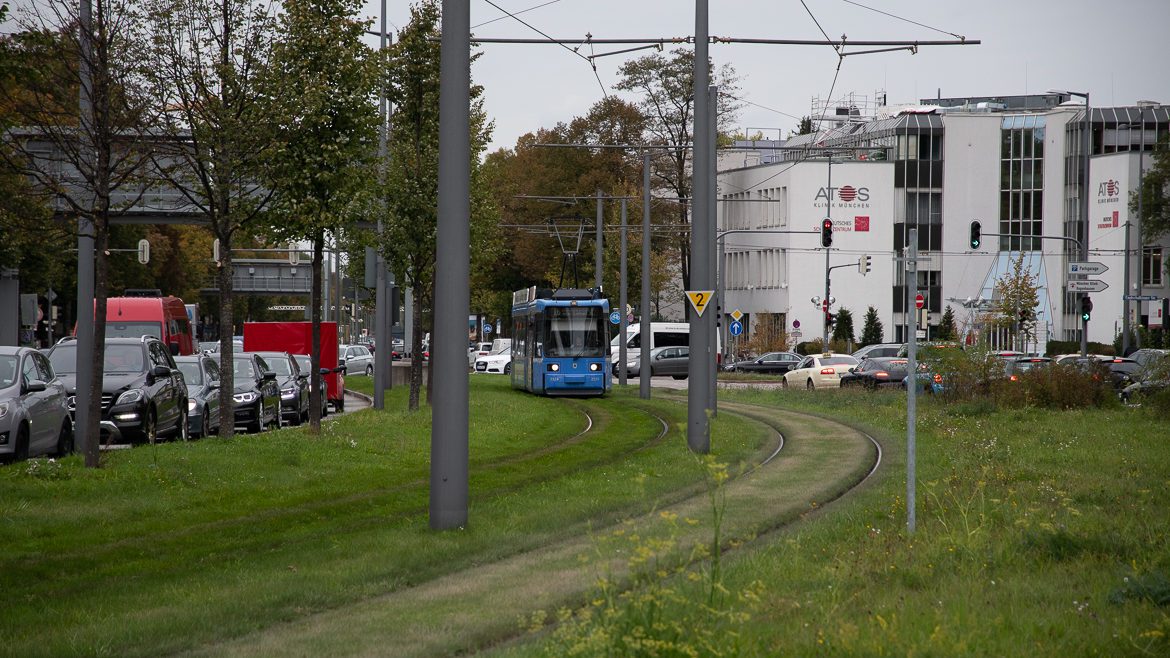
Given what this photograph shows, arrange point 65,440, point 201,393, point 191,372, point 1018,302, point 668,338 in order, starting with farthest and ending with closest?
point 668,338 < point 1018,302 < point 191,372 < point 201,393 < point 65,440

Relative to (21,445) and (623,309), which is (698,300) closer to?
(21,445)

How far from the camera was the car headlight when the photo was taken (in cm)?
2158

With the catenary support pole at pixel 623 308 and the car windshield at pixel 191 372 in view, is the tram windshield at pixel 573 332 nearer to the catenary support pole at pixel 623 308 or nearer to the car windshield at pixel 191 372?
the catenary support pole at pixel 623 308

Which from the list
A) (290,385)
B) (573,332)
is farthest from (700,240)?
(573,332)

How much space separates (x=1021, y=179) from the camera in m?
85.9

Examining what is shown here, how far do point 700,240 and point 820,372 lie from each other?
3018 cm

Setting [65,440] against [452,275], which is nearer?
[452,275]

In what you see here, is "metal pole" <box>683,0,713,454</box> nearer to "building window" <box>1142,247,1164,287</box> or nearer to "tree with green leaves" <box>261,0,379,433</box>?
"tree with green leaves" <box>261,0,379,433</box>

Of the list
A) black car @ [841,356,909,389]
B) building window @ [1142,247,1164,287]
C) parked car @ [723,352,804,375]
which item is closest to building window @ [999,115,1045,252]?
building window @ [1142,247,1164,287]

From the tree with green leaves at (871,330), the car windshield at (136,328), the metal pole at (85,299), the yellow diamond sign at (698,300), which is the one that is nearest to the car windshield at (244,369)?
the metal pole at (85,299)

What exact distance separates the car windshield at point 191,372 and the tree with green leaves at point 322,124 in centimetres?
500

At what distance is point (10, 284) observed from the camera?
48.5m

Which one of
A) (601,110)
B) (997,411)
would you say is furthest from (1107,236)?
(997,411)

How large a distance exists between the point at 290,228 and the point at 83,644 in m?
14.5
